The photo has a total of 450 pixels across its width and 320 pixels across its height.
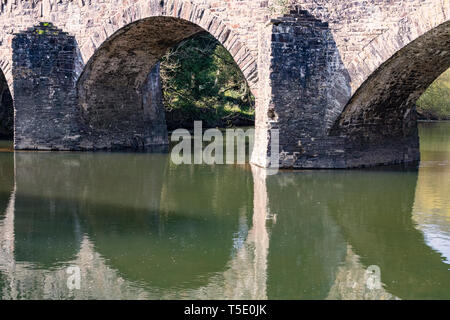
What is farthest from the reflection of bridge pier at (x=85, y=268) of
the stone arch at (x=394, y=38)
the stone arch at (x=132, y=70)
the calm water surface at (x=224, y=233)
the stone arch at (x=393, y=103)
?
the stone arch at (x=132, y=70)

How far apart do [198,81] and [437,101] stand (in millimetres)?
12809

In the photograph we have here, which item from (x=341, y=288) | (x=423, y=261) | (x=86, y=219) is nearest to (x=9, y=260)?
(x=86, y=219)

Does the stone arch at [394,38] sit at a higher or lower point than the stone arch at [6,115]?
higher

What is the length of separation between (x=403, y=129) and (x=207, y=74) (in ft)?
A: 31.9

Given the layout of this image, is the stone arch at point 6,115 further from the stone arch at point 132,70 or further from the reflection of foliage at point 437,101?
the reflection of foliage at point 437,101

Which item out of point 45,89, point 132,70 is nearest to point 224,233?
point 45,89

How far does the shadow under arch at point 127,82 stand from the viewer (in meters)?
12.8

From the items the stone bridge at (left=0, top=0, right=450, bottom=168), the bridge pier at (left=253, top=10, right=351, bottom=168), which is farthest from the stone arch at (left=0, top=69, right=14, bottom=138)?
the bridge pier at (left=253, top=10, right=351, bottom=168)

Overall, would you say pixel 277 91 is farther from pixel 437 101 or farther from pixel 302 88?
pixel 437 101

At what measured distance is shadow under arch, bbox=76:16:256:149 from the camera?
502 inches

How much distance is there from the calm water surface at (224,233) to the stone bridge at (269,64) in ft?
2.89

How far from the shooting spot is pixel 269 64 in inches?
398

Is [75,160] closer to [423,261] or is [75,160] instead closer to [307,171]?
[307,171]

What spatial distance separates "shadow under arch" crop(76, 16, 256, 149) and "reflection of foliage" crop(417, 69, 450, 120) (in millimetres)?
16019
